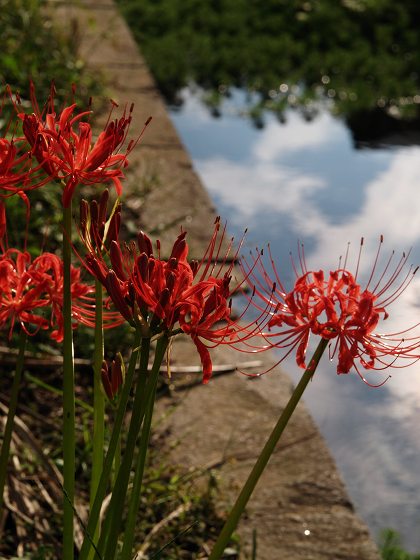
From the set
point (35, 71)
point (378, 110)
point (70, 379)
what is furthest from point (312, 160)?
point (70, 379)

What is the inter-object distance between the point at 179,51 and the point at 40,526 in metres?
5.39

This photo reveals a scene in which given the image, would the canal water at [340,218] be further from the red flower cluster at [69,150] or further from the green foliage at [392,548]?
the red flower cluster at [69,150]

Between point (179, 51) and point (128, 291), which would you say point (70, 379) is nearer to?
point (128, 291)

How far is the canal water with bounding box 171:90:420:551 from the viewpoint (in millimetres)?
3461

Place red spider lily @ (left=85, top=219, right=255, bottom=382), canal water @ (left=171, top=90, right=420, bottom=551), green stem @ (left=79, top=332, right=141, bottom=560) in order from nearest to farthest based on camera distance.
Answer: red spider lily @ (left=85, top=219, right=255, bottom=382), green stem @ (left=79, top=332, right=141, bottom=560), canal water @ (left=171, top=90, right=420, bottom=551)

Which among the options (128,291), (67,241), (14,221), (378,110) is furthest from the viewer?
(378,110)

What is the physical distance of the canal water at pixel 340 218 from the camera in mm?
3461

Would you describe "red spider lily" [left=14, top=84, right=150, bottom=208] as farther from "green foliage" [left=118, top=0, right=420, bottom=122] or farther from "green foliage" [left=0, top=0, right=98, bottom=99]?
"green foliage" [left=118, top=0, right=420, bottom=122]

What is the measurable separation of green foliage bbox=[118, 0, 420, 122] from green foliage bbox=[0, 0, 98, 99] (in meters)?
1.40

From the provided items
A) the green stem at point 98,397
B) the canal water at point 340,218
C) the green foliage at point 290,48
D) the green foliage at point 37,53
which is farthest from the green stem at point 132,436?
the green foliage at point 290,48

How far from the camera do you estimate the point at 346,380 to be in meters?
3.99

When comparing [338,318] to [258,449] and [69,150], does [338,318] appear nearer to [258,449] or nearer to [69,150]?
[69,150]

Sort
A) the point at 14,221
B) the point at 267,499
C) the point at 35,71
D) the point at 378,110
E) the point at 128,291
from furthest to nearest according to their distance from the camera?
the point at 378,110
the point at 35,71
the point at 14,221
the point at 267,499
the point at 128,291

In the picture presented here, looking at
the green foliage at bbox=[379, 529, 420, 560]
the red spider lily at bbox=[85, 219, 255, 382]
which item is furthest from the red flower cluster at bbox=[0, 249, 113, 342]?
the green foliage at bbox=[379, 529, 420, 560]
